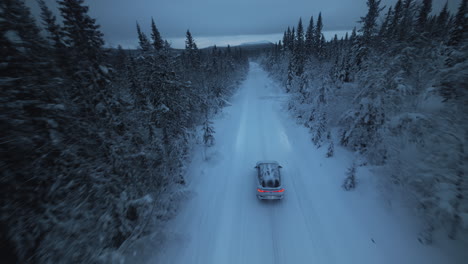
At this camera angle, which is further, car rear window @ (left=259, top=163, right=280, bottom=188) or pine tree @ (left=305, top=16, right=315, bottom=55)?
pine tree @ (left=305, top=16, right=315, bottom=55)

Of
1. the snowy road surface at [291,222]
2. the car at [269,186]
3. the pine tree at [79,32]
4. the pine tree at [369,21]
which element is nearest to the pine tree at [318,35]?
the pine tree at [369,21]

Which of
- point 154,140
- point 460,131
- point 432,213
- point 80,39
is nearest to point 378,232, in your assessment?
point 432,213

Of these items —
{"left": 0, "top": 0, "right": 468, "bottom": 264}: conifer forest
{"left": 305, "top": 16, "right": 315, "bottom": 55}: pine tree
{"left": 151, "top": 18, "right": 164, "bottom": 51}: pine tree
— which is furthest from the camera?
{"left": 305, "top": 16, "right": 315, "bottom": 55}: pine tree

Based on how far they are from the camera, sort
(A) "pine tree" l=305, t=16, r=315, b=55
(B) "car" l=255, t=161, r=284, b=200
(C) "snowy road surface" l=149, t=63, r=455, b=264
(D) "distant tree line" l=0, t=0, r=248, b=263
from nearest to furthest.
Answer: (D) "distant tree line" l=0, t=0, r=248, b=263 < (C) "snowy road surface" l=149, t=63, r=455, b=264 < (B) "car" l=255, t=161, r=284, b=200 < (A) "pine tree" l=305, t=16, r=315, b=55

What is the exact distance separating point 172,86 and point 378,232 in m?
14.2

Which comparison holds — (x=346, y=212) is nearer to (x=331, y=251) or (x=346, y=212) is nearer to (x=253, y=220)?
(x=331, y=251)

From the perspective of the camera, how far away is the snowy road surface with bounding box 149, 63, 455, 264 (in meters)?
5.58

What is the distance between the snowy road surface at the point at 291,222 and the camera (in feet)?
18.3

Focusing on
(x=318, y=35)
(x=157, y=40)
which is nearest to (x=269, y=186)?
(x=157, y=40)

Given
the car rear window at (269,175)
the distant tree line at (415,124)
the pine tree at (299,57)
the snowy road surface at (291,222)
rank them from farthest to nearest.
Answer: the pine tree at (299,57) → the car rear window at (269,175) → the snowy road surface at (291,222) → the distant tree line at (415,124)

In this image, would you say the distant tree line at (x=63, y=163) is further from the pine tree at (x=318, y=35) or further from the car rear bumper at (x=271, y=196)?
the pine tree at (x=318, y=35)

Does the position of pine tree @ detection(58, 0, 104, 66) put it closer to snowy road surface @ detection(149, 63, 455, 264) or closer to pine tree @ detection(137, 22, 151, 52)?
pine tree @ detection(137, 22, 151, 52)

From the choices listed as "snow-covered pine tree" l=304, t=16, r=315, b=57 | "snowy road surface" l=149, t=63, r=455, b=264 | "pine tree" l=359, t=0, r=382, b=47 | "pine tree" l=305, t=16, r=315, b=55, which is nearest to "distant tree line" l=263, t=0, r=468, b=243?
"snowy road surface" l=149, t=63, r=455, b=264

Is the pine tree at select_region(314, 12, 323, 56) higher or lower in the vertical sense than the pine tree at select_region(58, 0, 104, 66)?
higher
